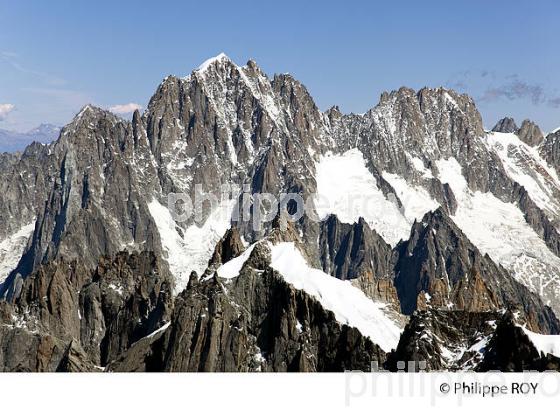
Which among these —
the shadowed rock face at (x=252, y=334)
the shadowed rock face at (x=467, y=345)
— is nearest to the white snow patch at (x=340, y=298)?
the shadowed rock face at (x=252, y=334)

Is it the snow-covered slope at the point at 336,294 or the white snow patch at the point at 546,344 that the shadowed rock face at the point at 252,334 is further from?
the white snow patch at the point at 546,344

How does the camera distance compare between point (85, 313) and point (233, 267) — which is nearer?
point (233, 267)

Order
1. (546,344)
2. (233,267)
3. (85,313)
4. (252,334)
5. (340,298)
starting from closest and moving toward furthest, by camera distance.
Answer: (546,344)
(252,334)
(340,298)
(233,267)
(85,313)

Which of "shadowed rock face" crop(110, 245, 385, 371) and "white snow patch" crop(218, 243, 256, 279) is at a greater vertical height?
"white snow patch" crop(218, 243, 256, 279)

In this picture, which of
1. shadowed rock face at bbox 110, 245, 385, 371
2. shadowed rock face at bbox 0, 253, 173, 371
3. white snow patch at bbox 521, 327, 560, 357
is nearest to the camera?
white snow patch at bbox 521, 327, 560, 357

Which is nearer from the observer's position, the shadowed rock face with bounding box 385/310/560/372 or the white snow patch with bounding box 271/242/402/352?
the shadowed rock face with bounding box 385/310/560/372

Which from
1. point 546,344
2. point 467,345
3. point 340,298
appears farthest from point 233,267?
point 546,344

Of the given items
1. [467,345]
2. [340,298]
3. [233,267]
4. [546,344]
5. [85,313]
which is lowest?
[546,344]

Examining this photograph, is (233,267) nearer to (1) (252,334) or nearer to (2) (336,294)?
(1) (252,334)

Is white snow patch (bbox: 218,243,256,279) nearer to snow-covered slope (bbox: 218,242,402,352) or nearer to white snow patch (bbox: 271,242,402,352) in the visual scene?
snow-covered slope (bbox: 218,242,402,352)

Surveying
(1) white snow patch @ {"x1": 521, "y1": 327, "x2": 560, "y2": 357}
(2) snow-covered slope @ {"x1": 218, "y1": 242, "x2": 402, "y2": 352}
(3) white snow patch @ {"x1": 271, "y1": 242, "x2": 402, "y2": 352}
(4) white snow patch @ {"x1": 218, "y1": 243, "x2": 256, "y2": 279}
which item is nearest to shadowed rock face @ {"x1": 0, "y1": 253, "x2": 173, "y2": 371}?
(4) white snow patch @ {"x1": 218, "y1": 243, "x2": 256, "y2": 279}
